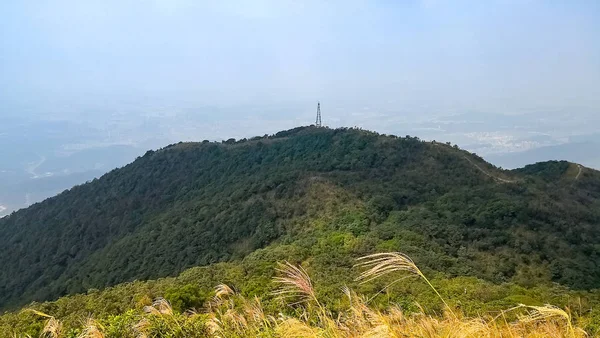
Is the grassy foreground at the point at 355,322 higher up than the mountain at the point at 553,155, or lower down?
lower down

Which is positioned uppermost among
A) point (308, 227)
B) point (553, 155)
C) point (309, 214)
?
point (553, 155)

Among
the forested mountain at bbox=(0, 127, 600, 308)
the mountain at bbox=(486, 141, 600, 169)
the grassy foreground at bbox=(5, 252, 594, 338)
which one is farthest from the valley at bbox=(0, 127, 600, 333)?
the mountain at bbox=(486, 141, 600, 169)

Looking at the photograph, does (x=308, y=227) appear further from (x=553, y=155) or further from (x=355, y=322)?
(x=553, y=155)

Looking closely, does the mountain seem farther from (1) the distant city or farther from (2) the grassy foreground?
(2) the grassy foreground

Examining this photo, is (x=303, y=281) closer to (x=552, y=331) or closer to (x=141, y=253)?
(x=552, y=331)

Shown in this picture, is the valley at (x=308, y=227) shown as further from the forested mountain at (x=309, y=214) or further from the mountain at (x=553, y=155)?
the mountain at (x=553, y=155)

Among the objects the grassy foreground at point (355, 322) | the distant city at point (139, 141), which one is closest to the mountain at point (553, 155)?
the distant city at point (139, 141)

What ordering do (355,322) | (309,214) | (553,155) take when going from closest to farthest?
(355,322), (309,214), (553,155)

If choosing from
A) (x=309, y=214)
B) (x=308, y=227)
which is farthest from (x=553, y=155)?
(x=308, y=227)
